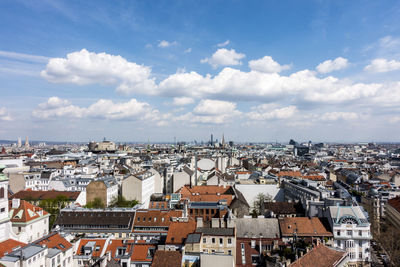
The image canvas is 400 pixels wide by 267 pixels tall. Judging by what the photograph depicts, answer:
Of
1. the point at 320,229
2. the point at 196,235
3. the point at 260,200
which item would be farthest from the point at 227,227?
the point at 260,200

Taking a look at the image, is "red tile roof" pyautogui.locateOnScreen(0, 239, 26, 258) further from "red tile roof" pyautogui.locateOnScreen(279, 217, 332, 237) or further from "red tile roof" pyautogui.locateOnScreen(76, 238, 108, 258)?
"red tile roof" pyautogui.locateOnScreen(279, 217, 332, 237)

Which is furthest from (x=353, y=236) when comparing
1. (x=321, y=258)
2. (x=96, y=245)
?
(x=96, y=245)

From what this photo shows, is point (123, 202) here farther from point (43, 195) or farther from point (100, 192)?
point (43, 195)

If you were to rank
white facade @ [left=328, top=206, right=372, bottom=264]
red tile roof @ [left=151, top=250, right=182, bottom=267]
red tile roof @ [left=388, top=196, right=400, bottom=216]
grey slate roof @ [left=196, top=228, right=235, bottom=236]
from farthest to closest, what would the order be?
red tile roof @ [left=388, top=196, right=400, bottom=216] < white facade @ [left=328, top=206, right=372, bottom=264] < grey slate roof @ [left=196, top=228, right=235, bottom=236] < red tile roof @ [left=151, top=250, right=182, bottom=267]

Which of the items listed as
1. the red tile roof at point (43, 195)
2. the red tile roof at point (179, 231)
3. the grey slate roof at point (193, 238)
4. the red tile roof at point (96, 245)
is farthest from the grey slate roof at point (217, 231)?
the red tile roof at point (43, 195)

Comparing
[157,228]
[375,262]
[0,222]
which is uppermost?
[0,222]

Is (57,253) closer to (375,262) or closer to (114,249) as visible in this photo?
(114,249)

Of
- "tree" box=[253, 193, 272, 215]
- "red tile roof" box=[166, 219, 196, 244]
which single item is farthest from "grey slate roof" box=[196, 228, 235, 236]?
"tree" box=[253, 193, 272, 215]

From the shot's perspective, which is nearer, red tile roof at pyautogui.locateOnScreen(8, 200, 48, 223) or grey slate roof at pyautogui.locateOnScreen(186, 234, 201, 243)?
grey slate roof at pyautogui.locateOnScreen(186, 234, 201, 243)

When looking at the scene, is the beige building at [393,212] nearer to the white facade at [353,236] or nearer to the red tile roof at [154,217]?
the white facade at [353,236]
